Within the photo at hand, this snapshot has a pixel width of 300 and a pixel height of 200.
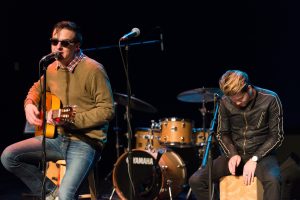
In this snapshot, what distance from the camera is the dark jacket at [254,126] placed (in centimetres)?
469

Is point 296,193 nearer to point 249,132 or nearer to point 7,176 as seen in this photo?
point 249,132

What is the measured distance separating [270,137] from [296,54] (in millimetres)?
2901

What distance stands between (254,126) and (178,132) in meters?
2.22

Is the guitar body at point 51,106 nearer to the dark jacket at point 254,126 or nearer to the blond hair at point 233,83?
the blond hair at point 233,83

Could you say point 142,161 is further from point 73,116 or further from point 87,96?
point 73,116

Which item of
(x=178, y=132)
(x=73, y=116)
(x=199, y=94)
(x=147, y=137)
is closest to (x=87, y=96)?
(x=73, y=116)

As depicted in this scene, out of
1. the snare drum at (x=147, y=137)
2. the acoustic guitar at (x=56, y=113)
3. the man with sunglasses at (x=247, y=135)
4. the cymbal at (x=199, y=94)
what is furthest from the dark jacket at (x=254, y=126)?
the snare drum at (x=147, y=137)

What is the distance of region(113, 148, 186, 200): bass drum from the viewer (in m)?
6.49

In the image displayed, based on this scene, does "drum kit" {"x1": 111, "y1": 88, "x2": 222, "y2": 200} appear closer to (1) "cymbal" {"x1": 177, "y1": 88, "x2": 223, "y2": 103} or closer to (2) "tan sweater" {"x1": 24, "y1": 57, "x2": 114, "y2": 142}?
(1) "cymbal" {"x1": 177, "y1": 88, "x2": 223, "y2": 103}

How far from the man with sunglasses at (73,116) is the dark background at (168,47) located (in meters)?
3.06

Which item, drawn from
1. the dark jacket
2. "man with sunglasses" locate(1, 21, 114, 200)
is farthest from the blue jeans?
the dark jacket

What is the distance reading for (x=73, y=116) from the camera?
4043mm

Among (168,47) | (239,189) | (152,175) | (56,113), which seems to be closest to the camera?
(56,113)

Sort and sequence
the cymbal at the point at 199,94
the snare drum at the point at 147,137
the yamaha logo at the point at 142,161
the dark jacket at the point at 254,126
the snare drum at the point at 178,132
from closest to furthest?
the dark jacket at the point at 254,126
the cymbal at the point at 199,94
the yamaha logo at the point at 142,161
the snare drum at the point at 178,132
the snare drum at the point at 147,137
